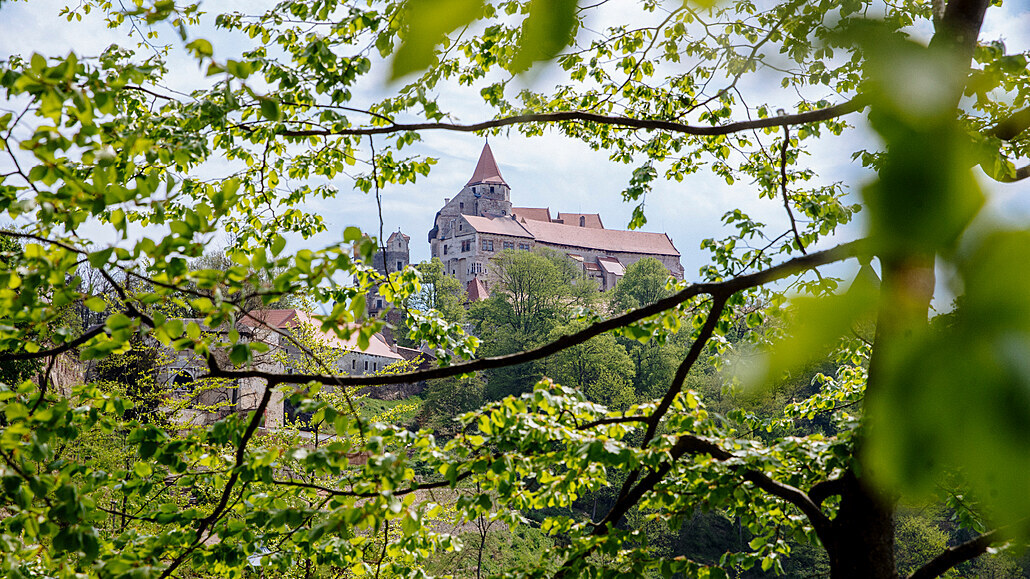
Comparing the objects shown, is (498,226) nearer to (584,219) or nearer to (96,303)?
(584,219)

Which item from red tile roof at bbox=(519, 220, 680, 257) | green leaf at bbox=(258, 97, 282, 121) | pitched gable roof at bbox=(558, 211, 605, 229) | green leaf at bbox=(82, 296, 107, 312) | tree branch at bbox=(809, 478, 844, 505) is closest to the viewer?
green leaf at bbox=(82, 296, 107, 312)

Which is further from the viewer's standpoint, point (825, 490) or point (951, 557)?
point (825, 490)

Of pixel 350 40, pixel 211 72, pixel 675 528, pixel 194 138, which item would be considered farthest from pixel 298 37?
pixel 675 528

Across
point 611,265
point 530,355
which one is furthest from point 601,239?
point 530,355

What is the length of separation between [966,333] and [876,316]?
0.22 ft

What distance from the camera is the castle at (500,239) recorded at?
165 ft

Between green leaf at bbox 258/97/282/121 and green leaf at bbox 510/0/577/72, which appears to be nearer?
green leaf at bbox 510/0/577/72

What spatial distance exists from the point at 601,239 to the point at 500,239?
942cm

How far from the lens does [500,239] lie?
51.0m

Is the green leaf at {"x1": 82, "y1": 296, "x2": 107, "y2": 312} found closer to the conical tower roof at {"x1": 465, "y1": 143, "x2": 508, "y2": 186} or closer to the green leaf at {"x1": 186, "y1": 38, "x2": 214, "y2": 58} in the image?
the green leaf at {"x1": 186, "y1": 38, "x2": 214, "y2": 58}

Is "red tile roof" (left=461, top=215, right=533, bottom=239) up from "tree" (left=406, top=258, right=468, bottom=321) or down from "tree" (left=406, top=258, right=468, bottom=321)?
up

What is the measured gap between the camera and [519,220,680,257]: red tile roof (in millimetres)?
54531

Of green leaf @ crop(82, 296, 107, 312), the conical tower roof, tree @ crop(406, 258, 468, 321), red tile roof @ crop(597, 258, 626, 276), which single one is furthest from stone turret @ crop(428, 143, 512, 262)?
green leaf @ crop(82, 296, 107, 312)

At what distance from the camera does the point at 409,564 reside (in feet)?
14.9
